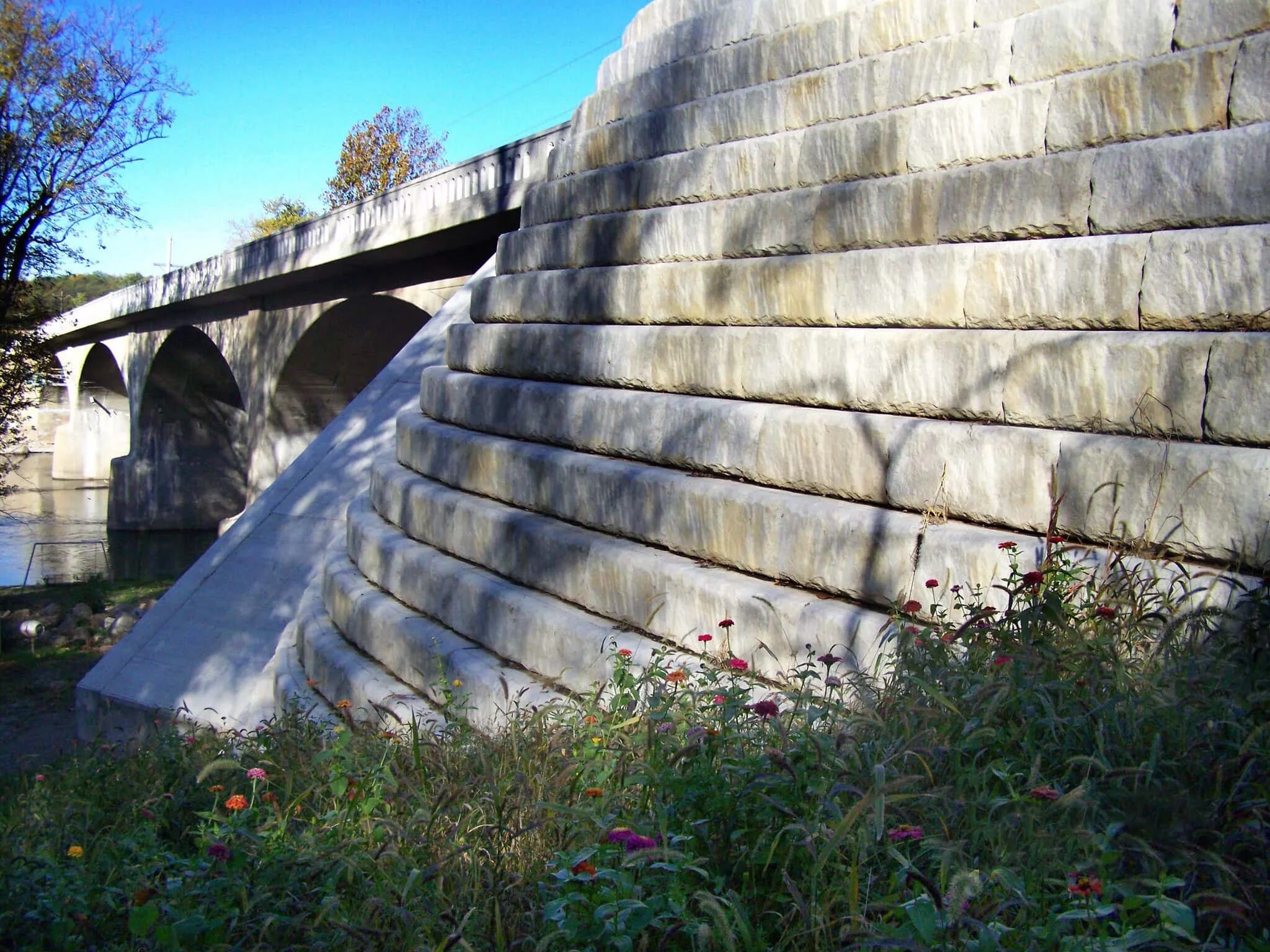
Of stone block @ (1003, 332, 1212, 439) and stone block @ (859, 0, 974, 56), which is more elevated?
stone block @ (859, 0, 974, 56)

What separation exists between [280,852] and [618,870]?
1069 mm

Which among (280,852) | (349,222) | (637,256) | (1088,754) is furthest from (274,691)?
(349,222)

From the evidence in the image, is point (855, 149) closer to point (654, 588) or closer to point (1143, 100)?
point (1143, 100)

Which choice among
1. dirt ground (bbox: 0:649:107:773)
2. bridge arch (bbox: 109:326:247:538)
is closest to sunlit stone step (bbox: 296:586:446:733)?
dirt ground (bbox: 0:649:107:773)

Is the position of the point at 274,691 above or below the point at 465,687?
below

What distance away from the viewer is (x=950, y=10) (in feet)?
14.7

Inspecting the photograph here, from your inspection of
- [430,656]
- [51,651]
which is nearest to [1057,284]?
[430,656]

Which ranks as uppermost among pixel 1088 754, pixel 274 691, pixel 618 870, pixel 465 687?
pixel 1088 754

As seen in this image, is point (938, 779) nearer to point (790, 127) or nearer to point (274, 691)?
point (790, 127)

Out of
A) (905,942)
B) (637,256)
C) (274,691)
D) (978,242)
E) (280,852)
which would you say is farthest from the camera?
(274,691)

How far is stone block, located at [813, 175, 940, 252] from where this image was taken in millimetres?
4082

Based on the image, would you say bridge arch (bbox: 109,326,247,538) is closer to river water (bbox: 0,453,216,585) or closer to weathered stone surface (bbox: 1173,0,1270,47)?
river water (bbox: 0,453,216,585)

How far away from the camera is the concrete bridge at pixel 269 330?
1436cm

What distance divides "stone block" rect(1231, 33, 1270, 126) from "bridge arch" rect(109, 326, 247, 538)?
2967 cm
